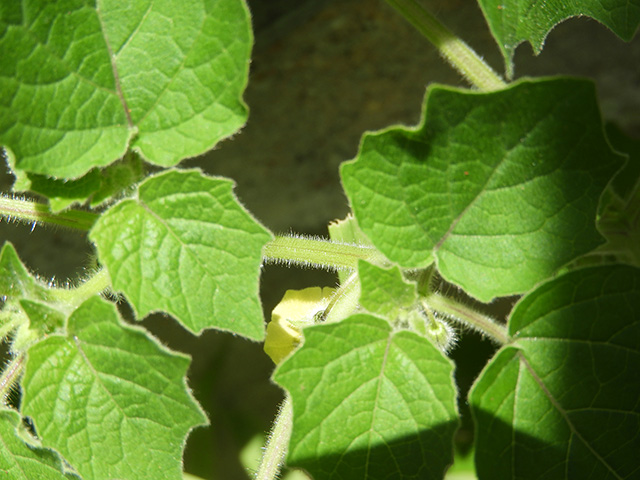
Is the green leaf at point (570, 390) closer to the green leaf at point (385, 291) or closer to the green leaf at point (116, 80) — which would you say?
the green leaf at point (385, 291)

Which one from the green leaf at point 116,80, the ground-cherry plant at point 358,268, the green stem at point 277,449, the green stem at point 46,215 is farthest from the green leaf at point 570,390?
the green stem at point 46,215

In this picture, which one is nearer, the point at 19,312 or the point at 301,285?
the point at 19,312

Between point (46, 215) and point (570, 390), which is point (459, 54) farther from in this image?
point (46, 215)

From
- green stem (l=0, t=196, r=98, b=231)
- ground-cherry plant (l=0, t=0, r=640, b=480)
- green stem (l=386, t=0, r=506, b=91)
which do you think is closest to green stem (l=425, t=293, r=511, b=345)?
ground-cherry plant (l=0, t=0, r=640, b=480)

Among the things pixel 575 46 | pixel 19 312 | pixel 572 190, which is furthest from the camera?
pixel 575 46

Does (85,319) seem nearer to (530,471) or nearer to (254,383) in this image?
(530,471)

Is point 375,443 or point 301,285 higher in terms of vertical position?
point 375,443

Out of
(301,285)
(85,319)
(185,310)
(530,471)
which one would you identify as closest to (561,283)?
(530,471)
